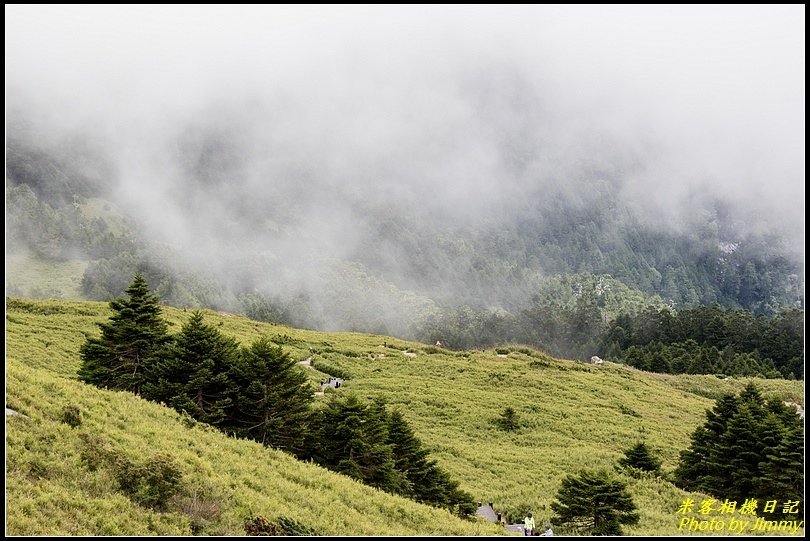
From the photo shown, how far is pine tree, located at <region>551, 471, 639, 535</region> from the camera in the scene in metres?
Result: 22.9

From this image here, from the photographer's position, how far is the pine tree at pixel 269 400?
1015 inches

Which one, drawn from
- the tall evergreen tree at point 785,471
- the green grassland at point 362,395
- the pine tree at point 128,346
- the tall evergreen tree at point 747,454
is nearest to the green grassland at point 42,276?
the green grassland at point 362,395

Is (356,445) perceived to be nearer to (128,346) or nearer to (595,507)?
(595,507)

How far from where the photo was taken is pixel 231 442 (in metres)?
22.9

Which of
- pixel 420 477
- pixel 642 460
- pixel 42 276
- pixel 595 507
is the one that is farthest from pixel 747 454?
pixel 42 276

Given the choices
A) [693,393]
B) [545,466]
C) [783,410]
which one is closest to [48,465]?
[545,466]

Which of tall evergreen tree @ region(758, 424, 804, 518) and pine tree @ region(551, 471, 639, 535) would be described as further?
tall evergreen tree @ region(758, 424, 804, 518)

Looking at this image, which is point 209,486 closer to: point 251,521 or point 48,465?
point 251,521

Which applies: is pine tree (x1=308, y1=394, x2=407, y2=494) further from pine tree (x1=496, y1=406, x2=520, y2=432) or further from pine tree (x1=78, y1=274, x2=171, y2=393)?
pine tree (x1=496, y1=406, x2=520, y2=432)

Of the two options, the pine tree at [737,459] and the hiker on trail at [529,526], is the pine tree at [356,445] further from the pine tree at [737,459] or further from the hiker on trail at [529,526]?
the pine tree at [737,459]

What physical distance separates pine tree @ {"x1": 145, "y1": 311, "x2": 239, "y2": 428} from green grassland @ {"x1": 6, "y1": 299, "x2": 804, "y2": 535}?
2.18 metres

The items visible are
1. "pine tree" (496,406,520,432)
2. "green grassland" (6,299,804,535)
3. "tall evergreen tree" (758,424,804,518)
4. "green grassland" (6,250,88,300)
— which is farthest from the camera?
"green grassland" (6,250,88,300)

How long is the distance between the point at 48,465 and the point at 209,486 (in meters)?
4.07

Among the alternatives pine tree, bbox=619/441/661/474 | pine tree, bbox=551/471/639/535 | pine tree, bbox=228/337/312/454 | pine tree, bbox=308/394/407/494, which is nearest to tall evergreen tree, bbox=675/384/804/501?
pine tree, bbox=619/441/661/474
